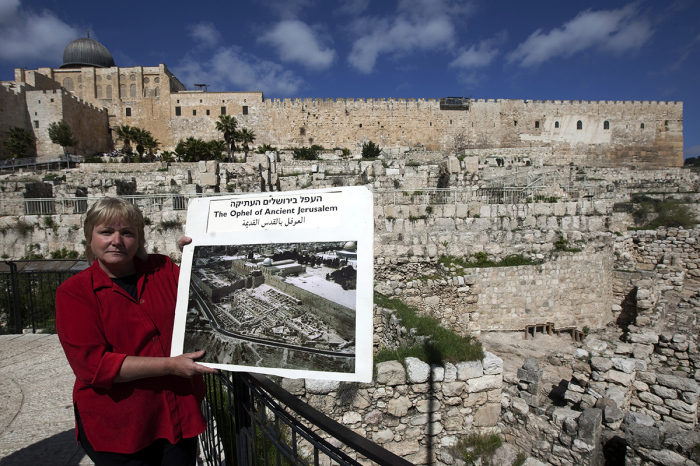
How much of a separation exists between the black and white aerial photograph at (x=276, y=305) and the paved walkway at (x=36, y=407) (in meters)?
2.67

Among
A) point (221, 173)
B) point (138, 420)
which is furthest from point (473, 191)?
point (138, 420)

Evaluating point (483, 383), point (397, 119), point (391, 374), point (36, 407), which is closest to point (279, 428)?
point (391, 374)

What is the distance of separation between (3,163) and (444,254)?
112 ft

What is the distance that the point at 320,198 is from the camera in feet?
5.54

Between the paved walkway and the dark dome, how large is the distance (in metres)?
53.1

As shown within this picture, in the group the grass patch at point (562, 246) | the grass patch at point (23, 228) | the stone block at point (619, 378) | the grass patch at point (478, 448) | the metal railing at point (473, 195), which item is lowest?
the grass patch at point (478, 448)

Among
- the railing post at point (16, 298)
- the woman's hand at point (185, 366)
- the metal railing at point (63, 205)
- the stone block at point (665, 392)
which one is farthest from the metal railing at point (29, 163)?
the stone block at point (665, 392)

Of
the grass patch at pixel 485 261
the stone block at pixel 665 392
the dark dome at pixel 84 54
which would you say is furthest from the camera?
the dark dome at pixel 84 54

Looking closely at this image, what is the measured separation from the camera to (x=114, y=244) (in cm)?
180

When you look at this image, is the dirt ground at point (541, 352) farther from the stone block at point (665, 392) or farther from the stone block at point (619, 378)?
the stone block at point (665, 392)

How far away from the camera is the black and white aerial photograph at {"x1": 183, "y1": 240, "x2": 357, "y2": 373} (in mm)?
1572

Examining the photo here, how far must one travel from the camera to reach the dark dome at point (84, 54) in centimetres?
4428

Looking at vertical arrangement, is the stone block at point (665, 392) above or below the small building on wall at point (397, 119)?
below

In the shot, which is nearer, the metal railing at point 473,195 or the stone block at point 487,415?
the stone block at point 487,415
